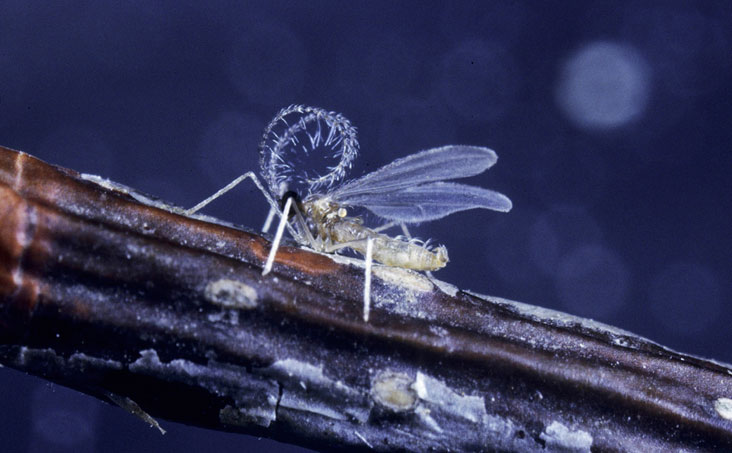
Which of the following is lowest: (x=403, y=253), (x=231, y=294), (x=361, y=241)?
(x=231, y=294)

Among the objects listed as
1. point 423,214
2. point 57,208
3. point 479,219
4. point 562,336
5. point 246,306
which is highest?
point 479,219

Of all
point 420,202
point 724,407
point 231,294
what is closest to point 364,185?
point 420,202

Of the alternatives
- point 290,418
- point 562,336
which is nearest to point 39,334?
point 290,418

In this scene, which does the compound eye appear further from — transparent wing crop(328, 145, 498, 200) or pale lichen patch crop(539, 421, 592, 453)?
pale lichen patch crop(539, 421, 592, 453)

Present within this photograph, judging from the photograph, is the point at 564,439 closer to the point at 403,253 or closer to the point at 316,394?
the point at 316,394

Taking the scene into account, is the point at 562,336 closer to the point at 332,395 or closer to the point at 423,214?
the point at 332,395
